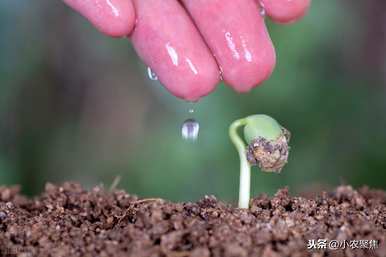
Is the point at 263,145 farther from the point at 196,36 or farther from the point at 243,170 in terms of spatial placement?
the point at 196,36

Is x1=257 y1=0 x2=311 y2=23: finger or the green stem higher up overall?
x1=257 y1=0 x2=311 y2=23: finger

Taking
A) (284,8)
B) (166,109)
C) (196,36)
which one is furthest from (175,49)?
(166,109)

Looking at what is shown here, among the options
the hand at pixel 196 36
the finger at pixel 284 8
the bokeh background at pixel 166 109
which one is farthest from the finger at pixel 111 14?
the bokeh background at pixel 166 109

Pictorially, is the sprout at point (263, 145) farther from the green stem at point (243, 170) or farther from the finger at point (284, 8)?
the finger at point (284, 8)

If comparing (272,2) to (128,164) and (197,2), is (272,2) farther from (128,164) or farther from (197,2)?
(128,164)

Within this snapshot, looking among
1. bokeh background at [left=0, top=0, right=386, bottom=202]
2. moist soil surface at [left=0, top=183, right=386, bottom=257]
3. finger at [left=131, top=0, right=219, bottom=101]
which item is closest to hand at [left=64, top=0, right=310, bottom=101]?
finger at [left=131, top=0, right=219, bottom=101]

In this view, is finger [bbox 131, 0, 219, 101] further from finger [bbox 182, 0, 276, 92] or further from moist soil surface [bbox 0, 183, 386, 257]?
moist soil surface [bbox 0, 183, 386, 257]
